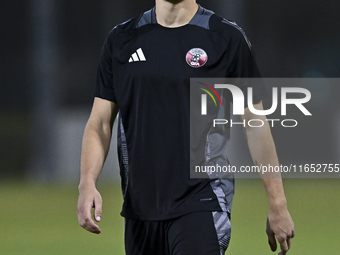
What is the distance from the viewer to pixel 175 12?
2678mm

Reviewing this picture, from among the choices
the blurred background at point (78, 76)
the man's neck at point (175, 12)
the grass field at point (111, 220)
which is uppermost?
the man's neck at point (175, 12)

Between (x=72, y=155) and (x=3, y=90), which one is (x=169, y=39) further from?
(x=3, y=90)

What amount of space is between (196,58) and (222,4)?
24.5ft

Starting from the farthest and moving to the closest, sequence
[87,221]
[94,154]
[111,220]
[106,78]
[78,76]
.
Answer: [78,76], [111,220], [106,78], [94,154], [87,221]

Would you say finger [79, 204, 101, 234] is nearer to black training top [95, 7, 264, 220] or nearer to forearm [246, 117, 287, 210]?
black training top [95, 7, 264, 220]

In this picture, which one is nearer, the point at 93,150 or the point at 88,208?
the point at 88,208

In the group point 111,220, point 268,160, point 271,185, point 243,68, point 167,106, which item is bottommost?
point 111,220

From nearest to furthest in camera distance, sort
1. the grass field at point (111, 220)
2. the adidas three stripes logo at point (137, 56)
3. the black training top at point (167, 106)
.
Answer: the black training top at point (167, 106) → the adidas three stripes logo at point (137, 56) → the grass field at point (111, 220)

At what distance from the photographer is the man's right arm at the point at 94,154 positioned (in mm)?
2471

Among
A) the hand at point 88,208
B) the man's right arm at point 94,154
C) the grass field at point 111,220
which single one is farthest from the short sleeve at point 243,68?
the grass field at point 111,220

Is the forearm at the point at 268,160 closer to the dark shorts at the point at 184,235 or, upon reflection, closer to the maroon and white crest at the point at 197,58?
the dark shorts at the point at 184,235

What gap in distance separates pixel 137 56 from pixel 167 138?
41 cm

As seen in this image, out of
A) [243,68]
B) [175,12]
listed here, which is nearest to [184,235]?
[243,68]

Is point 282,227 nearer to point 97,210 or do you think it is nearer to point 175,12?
point 97,210
